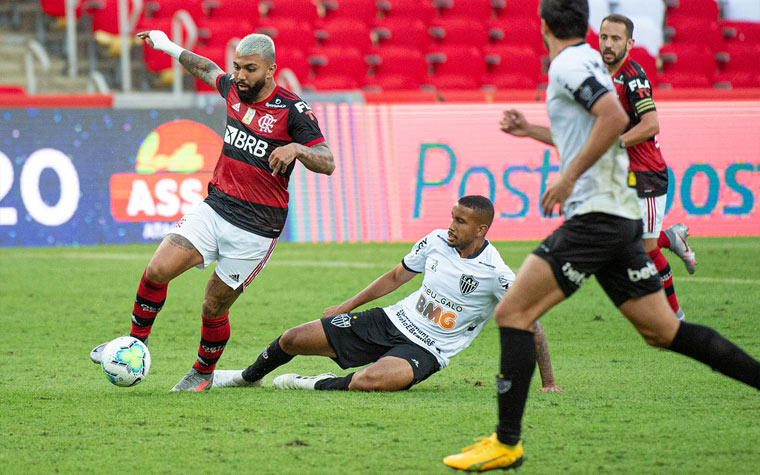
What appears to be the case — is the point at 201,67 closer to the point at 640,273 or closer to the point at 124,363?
the point at 124,363

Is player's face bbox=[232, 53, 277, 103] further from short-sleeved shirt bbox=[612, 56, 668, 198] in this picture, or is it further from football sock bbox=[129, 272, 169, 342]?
short-sleeved shirt bbox=[612, 56, 668, 198]

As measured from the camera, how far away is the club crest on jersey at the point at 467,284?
584 cm

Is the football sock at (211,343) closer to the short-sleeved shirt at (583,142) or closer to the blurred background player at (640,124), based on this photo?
the short-sleeved shirt at (583,142)

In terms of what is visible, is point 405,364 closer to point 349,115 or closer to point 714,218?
point 349,115

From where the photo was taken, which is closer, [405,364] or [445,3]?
[405,364]

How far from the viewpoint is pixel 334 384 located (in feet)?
19.5

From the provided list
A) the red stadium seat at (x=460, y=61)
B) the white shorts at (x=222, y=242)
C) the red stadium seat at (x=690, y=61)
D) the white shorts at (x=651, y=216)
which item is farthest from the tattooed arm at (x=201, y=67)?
the red stadium seat at (x=690, y=61)

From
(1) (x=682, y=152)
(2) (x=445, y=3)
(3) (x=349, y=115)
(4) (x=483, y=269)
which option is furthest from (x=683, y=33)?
(4) (x=483, y=269)

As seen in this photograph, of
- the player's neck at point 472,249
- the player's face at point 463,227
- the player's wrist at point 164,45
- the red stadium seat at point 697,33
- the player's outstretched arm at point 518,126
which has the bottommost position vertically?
the player's neck at point 472,249

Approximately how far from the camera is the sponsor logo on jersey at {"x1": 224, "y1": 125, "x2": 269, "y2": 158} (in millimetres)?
6047

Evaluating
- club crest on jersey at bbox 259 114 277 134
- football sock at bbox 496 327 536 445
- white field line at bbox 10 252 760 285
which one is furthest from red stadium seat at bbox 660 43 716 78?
football sock at bbox 496 327 536 445

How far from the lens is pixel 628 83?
6.65 m

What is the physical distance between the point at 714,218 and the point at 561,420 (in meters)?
10.6

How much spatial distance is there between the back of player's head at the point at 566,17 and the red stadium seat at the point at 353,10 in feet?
50.2
